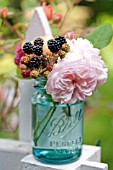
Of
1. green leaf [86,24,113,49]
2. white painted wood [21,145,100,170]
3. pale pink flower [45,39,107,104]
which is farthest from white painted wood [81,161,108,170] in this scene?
green leaf [86,24,113,49]

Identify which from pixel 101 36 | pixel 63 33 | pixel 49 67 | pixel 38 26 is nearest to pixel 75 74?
pixel 49 67

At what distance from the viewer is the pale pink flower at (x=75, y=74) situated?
105 centimetres

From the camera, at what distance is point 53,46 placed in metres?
1.07

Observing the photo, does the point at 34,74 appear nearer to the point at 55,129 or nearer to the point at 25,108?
the point at 55,129

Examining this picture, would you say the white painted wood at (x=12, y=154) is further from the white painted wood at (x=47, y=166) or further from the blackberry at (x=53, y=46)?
the blackberry at (x=53, y=46)

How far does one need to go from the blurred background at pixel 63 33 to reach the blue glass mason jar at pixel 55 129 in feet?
1.07

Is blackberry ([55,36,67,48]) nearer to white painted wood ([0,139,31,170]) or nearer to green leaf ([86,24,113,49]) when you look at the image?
green leaf ([86,24,113,49])

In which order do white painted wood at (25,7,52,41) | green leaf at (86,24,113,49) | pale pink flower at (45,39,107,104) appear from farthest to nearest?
white painted wood at (25,7,52,41)
green leaf at (86,24,113,49)
pale pink flower at (45,39,107,104)

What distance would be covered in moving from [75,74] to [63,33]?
0.70 m

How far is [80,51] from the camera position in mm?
1079

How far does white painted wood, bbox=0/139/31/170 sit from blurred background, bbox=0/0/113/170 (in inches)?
10.6

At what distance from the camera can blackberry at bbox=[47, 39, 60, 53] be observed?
1.07 meters

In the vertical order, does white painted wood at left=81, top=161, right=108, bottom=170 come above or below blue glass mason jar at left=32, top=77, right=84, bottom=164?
below

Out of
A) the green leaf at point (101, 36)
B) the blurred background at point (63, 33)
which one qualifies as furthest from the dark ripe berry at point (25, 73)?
the blurred background at point (63, 33)
